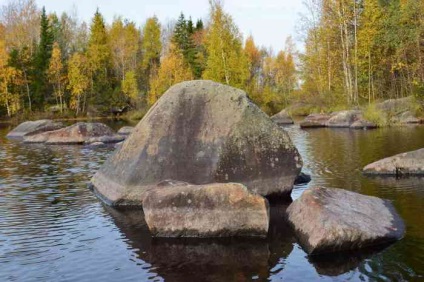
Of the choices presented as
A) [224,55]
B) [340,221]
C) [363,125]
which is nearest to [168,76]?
[224,55]

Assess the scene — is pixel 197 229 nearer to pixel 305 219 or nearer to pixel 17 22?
pixel 305 219

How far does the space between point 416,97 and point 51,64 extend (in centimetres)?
5759

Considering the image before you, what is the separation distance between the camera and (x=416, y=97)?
43312mm

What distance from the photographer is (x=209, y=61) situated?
60.7 meters

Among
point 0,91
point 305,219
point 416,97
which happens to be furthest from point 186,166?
point 0,91

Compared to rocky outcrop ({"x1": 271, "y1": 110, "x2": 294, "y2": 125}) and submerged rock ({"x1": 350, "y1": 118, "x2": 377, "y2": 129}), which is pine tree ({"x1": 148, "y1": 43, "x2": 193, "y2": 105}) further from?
submerged rock ({"x1": 350, "y1": 118, "x2": 377, "y2": 129})

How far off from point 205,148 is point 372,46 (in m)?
41.8

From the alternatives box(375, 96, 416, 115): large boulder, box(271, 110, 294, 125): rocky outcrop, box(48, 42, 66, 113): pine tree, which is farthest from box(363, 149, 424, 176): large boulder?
box(48, 42, 66, 113): pine tree

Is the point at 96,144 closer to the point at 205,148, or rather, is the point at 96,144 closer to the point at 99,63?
the point at 205,148

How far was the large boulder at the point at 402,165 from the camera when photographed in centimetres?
1861

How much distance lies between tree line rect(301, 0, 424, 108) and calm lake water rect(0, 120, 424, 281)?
35.2m

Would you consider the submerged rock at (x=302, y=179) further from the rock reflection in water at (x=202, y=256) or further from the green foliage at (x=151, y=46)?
the green foliage at (x=151, y=46)

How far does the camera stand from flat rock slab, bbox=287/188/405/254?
413 inches

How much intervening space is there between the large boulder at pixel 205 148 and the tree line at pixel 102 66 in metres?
45.4
